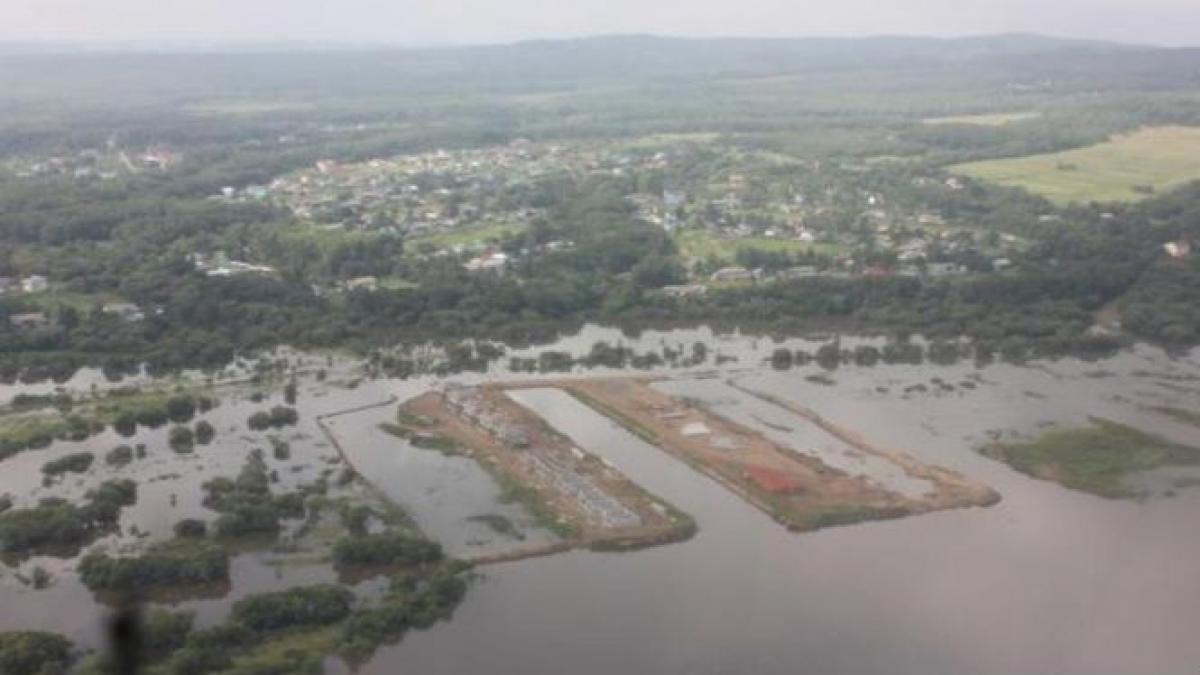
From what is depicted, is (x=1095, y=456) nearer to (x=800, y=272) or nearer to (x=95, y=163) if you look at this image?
(x=800, y=272)

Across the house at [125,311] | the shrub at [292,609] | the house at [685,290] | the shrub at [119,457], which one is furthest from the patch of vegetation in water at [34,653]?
the house at [685,290]

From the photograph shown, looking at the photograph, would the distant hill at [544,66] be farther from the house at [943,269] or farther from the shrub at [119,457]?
the shrub at [119,457]

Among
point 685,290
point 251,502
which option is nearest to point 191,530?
point 251,502

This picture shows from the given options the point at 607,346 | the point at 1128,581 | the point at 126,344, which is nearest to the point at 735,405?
the point at 607,346

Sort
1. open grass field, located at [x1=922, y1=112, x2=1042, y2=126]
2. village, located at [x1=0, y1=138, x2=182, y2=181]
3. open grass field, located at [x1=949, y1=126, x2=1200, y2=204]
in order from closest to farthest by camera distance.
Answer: open grass field, located at [x1=949, y1=126, x2=1200, y2=204], village, located at [x1=0, y1=138, x2=182, y2=181], open grass field, located at [x1=922, y1=112, x2=1042, y2=126]

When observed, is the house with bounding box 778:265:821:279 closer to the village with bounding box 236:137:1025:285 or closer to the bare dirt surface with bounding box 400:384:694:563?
the village with bounding box 236:137:1025:285

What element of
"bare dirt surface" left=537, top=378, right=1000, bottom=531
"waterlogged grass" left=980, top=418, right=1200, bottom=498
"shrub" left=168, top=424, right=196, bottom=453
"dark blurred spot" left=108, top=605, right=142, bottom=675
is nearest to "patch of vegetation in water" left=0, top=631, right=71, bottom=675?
"shrub" left=168, top=424, right=196, bottom=453
